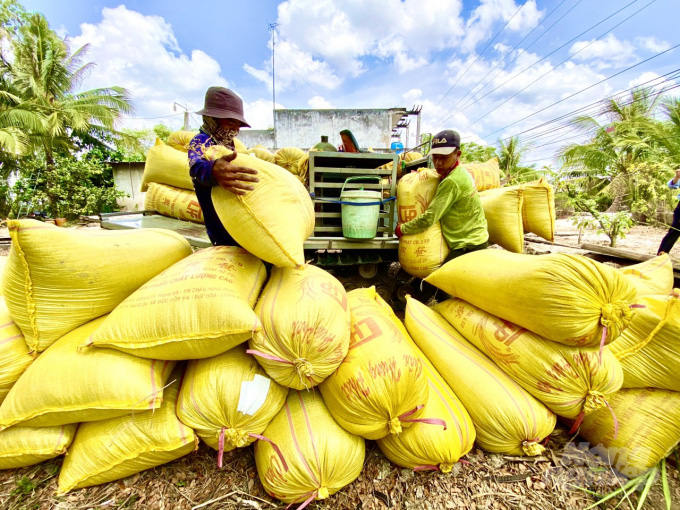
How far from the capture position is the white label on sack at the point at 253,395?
122 cm

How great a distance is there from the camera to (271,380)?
132 cm

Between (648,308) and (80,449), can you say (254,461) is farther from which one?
(648,308)

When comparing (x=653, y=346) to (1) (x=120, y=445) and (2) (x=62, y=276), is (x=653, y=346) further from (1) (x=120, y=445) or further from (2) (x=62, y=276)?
(2) (x=62, y=276)

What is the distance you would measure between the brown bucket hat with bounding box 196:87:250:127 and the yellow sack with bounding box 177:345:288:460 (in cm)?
141

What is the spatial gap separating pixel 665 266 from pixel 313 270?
2322 mm

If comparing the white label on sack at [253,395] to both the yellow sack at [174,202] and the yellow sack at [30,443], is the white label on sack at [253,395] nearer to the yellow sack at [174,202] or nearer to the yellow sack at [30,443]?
the yellow sack at [30,443]

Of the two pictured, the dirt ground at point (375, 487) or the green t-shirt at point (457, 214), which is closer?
the dirt ground at point (375, 487)

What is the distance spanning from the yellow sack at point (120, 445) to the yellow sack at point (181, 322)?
28cm

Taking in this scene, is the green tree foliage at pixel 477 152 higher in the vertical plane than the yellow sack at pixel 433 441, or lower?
higher

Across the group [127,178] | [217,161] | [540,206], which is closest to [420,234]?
[540,206]

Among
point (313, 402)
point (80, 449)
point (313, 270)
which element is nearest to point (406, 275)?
point (313, 270)

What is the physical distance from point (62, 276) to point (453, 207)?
249 cm

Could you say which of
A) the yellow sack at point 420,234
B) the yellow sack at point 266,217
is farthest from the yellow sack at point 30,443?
the yellow sack at point 420,234

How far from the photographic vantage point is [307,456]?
122cm
